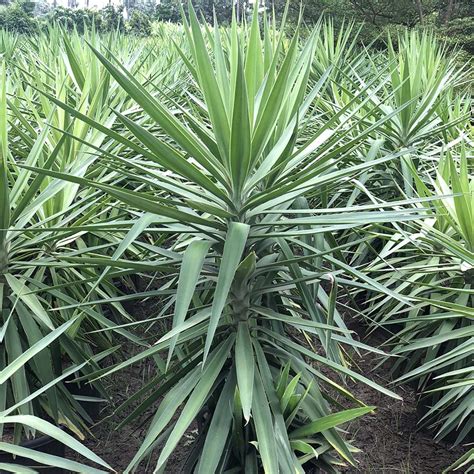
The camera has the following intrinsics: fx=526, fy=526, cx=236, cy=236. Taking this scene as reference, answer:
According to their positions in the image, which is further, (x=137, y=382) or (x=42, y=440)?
(x=137, y=382)

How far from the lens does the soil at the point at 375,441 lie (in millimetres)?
1771

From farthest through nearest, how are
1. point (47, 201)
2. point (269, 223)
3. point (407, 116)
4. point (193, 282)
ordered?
1. point (407, 116)
2. point (47, 201)
3. point (269, 223)
4. point (193, 282)

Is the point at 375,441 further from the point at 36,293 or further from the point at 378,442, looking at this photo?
the point at 36,293

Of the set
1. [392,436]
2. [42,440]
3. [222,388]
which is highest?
[222,388]

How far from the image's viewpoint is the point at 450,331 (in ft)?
5.46

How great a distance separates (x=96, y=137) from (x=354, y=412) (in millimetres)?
1300

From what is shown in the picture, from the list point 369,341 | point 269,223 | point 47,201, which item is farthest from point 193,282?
point 369,341

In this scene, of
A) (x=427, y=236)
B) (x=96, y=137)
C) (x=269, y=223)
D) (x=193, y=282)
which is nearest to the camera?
(x=193, y=282)

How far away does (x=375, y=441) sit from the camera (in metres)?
1.89

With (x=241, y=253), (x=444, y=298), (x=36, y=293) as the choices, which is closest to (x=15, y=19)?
(x=36, y=293)

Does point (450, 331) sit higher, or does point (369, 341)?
point (450, 331)

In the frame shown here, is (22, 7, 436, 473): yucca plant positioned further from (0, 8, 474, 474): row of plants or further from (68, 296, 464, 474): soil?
(68, 296, 464, 474): soil

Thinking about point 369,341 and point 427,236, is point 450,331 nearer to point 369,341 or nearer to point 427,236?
point 427,236

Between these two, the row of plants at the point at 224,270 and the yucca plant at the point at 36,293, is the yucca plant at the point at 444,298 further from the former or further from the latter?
the yucca plant at the point at 36,293
